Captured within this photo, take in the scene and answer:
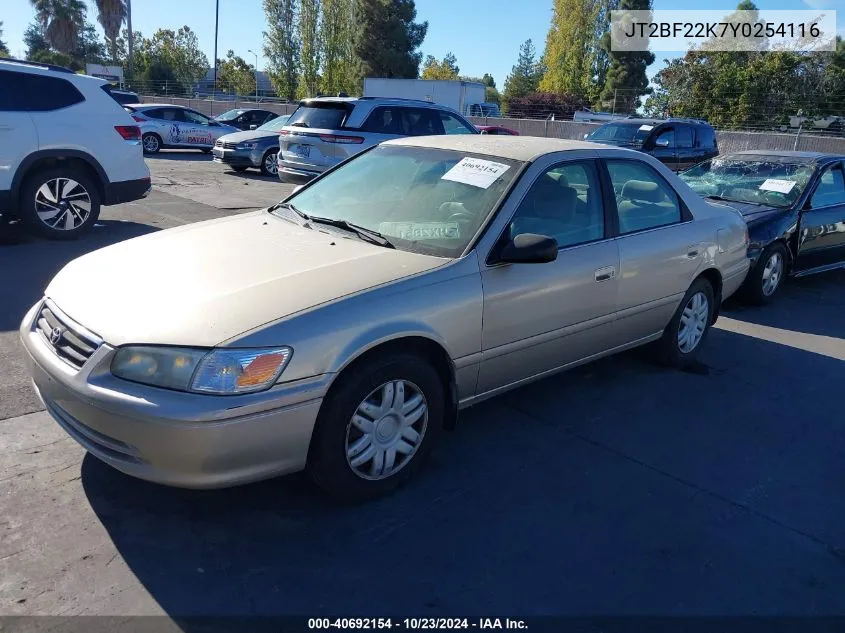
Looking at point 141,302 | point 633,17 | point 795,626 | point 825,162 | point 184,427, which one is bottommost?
point 795,626

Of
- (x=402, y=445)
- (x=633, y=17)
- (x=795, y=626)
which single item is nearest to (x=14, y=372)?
(x=402, y=445)

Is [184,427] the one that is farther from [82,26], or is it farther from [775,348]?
[82,26]

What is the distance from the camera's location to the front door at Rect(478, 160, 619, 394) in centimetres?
362

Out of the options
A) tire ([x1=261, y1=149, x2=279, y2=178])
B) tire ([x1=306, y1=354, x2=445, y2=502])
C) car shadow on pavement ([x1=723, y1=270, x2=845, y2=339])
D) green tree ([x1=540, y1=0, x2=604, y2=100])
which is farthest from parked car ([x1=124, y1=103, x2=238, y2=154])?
green tree ([x1=540, y1=0, x2=604, y2=100])

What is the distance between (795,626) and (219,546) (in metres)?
2.25

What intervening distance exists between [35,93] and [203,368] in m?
6.52

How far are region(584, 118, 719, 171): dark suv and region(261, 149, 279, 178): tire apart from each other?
7.19 metres

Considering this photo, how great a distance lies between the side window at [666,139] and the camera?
46.2 feet

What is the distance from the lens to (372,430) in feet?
10.3

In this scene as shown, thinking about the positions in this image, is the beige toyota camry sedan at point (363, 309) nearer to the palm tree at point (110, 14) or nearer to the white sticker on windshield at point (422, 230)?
the white sticker on windshield at point (422, 230)

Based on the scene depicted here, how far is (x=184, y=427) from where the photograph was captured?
2.62 m

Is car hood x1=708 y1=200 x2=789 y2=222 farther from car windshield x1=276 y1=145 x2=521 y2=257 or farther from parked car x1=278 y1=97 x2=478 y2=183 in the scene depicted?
parked car x1=278 y1=97 x2=478 y2=183

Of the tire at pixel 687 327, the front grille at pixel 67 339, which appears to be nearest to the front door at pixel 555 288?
the tire at pixel 687 327

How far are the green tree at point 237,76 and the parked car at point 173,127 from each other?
145 feet
